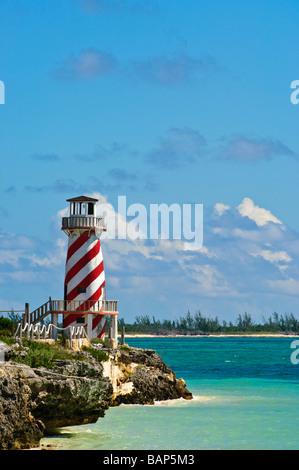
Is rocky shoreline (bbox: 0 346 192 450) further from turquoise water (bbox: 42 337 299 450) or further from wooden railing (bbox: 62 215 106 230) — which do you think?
wooden railing (bbox: 62 215 106 230)

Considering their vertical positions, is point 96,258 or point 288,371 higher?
point 96,258

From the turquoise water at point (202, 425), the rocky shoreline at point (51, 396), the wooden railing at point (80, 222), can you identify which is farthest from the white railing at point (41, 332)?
the wooden railing at point (80, 222)

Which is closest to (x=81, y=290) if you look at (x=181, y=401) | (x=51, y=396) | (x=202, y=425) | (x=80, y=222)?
(x=80, y=222)

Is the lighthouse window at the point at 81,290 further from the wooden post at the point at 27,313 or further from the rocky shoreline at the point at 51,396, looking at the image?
the rocky shoreline at the point at 51,396

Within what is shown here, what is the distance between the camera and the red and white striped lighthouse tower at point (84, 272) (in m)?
39.7

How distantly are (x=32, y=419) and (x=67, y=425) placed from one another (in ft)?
12.4

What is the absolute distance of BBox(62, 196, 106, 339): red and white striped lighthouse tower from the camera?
3969 cm

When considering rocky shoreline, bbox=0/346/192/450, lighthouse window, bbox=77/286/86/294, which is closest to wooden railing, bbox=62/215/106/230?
lighthouse window, bbox=77/286/86/294

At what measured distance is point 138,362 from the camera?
38062mm

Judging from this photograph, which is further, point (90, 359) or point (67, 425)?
point (90, 359)

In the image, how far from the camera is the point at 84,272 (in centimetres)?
3997

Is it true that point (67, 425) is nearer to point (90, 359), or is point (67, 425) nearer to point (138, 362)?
point (90, 359)

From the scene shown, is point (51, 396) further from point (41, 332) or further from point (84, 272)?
point (84, 272)

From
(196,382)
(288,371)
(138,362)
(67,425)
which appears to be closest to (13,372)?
(67,425)
